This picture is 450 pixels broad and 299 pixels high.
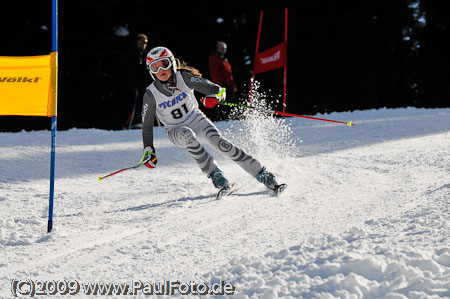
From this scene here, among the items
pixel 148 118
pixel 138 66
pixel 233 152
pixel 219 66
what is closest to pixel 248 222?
pixel 233 152

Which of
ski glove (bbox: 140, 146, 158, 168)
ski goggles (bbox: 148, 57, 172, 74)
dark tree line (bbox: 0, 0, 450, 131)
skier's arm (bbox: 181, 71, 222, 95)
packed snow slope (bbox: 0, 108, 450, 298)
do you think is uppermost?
dark tree line (bbox: 0, 0, 450, 131)

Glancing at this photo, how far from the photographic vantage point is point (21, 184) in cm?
518

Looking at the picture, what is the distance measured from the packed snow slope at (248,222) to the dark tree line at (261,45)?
9179mm

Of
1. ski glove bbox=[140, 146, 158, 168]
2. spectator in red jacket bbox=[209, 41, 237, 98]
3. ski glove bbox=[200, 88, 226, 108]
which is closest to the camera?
ski glove bbox=[140, 146, 158, 168]

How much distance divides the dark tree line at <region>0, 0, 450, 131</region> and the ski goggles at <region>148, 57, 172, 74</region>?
10.9m

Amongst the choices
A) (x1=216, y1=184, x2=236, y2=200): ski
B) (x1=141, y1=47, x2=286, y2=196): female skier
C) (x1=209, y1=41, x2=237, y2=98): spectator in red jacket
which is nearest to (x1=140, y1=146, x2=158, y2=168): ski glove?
(x1=141, y1=47, x2=286, y2=196): female skier

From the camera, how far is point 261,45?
55.4 ft

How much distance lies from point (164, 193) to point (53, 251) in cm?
176

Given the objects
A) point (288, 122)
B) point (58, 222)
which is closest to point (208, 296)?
point (58, 222)

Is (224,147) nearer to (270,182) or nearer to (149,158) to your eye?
(270,182)

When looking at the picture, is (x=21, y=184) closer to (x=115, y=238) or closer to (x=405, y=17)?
(x=115, y=238)

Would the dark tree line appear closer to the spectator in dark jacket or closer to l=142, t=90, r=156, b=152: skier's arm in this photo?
the spectator in dark jacket

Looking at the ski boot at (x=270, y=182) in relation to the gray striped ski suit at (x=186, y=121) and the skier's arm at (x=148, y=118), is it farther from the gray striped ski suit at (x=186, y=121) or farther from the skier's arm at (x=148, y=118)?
the skier's arm at (x=148, y=118)

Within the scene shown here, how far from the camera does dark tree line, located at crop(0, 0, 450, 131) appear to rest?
1564cm
